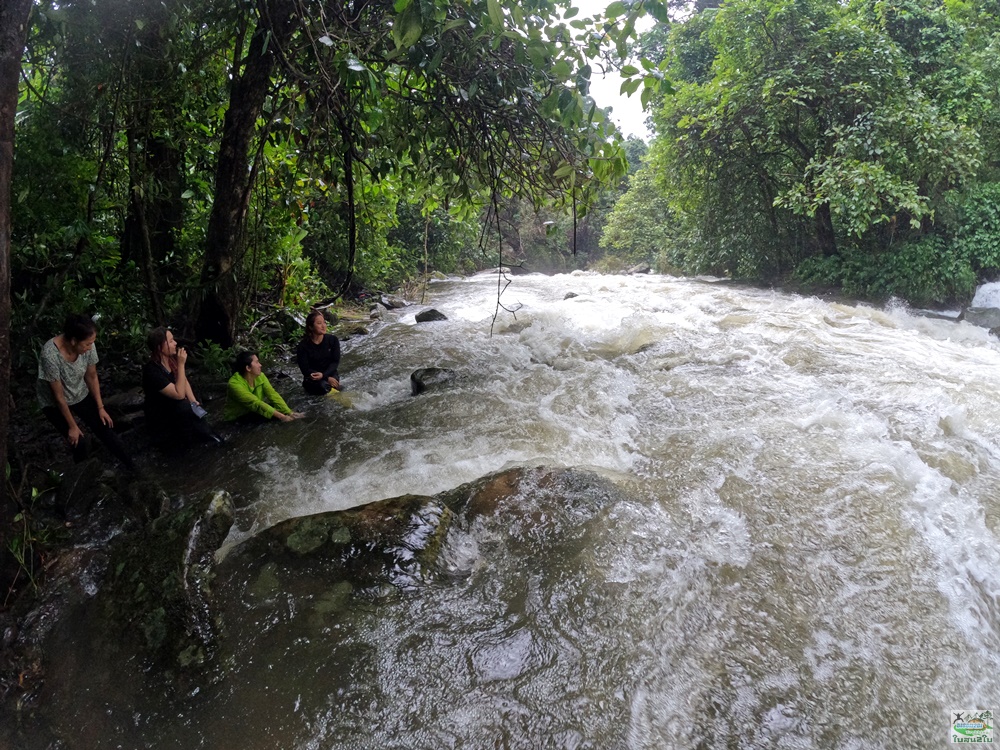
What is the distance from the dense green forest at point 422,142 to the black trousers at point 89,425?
69 centimetres

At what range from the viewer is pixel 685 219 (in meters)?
15.2

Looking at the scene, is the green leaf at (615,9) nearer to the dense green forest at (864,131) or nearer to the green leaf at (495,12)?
the green leaf at (495,12)

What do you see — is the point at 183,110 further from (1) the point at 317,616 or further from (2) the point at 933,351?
(2) the point at 933,351

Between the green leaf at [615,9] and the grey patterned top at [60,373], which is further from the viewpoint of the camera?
the grey patterned top at [60,373]

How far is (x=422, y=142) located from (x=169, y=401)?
3.02m

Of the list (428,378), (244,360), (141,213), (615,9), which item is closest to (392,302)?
(428,378)

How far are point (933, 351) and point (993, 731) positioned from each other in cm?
597

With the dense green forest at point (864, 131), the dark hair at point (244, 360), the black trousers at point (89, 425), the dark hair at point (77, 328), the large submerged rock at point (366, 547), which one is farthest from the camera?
the dense green forest at point (864, 131)

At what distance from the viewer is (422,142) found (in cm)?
491

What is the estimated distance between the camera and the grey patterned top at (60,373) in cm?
385

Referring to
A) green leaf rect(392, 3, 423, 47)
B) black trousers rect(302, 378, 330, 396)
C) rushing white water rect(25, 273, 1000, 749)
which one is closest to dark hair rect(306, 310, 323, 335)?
black trousers rect(302, 378, 330, 396)

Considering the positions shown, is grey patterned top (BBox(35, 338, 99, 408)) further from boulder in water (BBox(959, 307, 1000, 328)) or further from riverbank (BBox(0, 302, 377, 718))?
boulder in water (BBox(959, 307, 1000, 328))

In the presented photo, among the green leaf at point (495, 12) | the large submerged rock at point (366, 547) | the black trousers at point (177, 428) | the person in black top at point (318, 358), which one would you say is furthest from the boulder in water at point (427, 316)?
the green leaf at point (495, 12)

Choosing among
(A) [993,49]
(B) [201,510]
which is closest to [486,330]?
(B) [201,510]
